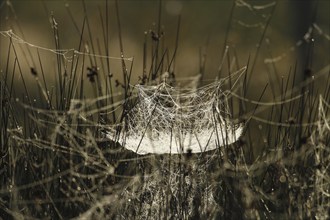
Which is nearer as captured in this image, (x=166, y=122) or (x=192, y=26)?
(x=166, y=122)

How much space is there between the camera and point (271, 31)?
32.4 ft

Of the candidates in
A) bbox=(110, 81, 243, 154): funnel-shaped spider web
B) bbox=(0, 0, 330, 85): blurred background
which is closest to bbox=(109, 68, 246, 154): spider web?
bbox=(110, 81, 243, 154): funnel-shaped spider web

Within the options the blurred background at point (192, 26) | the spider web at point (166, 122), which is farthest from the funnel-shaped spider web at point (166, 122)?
the blurred background at point (192, 26)

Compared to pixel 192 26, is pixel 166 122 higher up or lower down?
lower down

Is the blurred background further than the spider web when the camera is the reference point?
Yes

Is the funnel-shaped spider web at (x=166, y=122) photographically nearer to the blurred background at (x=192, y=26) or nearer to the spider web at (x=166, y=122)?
the spider web at (x=166, y=122)

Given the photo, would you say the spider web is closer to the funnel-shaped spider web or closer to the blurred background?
the funnel-shaped spider web

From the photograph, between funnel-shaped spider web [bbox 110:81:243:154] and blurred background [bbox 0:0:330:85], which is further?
blurred background [bbox 0:0:330:85]

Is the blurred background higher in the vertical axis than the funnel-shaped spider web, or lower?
higher

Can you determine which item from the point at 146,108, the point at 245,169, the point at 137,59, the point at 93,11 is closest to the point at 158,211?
the point at 245,169

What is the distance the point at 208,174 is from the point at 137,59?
643 cm

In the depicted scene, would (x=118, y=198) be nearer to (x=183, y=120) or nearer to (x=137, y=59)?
(x=183, y=120)

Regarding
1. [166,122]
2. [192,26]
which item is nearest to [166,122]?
[166,122]

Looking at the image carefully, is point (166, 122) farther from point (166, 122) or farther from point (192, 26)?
point (192, 26)
